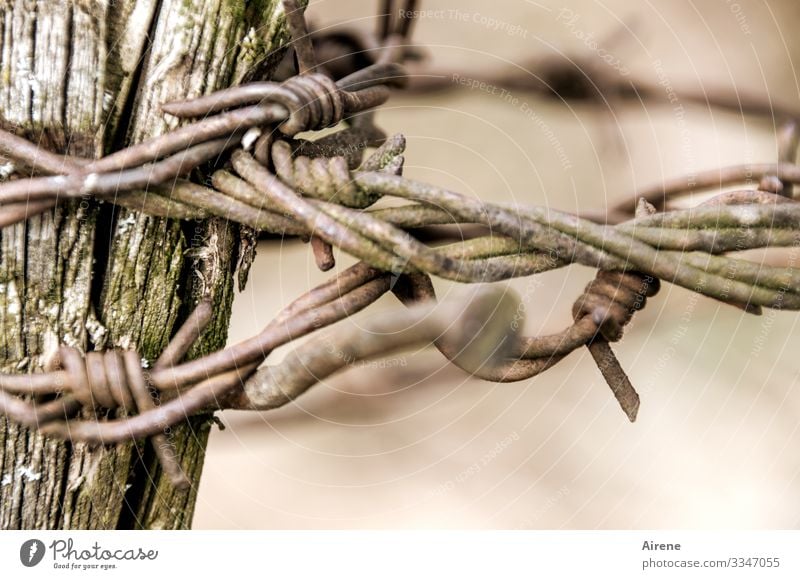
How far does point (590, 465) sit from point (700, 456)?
89 millimetres

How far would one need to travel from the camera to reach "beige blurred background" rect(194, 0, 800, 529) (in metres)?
0.45

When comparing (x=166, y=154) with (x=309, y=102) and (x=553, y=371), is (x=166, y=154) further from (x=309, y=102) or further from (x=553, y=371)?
(x=553, y=371)

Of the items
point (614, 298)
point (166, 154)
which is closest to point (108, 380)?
point (166, 154)

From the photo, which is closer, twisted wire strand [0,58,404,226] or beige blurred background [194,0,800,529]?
twisted wire strand [0,58,404,226]

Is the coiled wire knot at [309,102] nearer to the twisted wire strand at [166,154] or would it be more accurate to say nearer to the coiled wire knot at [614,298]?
the twisted wire strand at [166,154]

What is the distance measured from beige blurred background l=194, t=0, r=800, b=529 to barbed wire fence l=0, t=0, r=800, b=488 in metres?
0.08

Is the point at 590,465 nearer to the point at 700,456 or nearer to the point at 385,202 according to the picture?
the point at 700,456

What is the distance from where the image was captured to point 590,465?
1.70 feet

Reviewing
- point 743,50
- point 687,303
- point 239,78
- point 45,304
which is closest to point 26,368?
point 45,304

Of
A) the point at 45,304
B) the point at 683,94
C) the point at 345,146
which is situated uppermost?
the point at 683,94

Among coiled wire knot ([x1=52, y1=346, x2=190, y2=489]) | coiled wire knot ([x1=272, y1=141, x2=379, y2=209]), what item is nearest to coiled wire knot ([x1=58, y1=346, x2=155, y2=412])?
coiled wire knot ([x1=52, y1=346, x2=190, y2=489])

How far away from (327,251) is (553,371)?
0.28 metres

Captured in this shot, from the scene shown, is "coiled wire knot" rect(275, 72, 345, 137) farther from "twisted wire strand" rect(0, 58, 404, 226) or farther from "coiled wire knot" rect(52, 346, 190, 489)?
"coiled wire knot" rect(52, 346, 190, 489)

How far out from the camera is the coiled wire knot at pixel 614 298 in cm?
33
